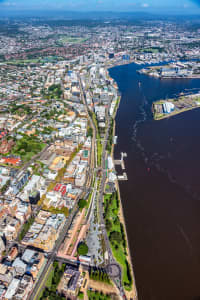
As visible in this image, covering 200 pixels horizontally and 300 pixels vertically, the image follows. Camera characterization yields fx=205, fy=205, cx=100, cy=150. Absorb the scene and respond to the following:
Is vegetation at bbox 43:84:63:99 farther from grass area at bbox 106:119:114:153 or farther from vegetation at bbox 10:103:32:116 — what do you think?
grass area at bbox 106:119:114:153

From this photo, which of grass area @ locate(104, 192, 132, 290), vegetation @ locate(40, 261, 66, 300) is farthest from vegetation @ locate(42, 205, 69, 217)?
vegetation @ locate(40, 261, 66, 300)

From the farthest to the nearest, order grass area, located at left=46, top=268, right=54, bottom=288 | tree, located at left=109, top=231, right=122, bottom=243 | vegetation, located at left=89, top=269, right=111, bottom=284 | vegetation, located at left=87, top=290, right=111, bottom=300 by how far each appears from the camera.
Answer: tree, located at left=109, top=231, right=122, bottom=243
vegetation, located at left=89, top=269, right=111, bottom=284
grass area, located at left=46, top=268, right=54, bottom=288
vegetation, located at left=87, top=290, right=111, bottom=300

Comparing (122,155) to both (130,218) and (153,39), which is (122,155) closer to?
(130,218)

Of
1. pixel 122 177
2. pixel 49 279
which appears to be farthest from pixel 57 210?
pixel 122 177

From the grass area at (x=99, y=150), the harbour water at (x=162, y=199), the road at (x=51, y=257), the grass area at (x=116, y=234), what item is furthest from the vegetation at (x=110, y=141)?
the road at (x=51, y=257)

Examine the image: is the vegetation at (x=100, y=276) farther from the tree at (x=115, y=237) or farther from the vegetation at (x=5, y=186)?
the vegetation at (x=5, y=186)

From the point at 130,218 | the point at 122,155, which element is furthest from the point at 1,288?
the point at 122,155
